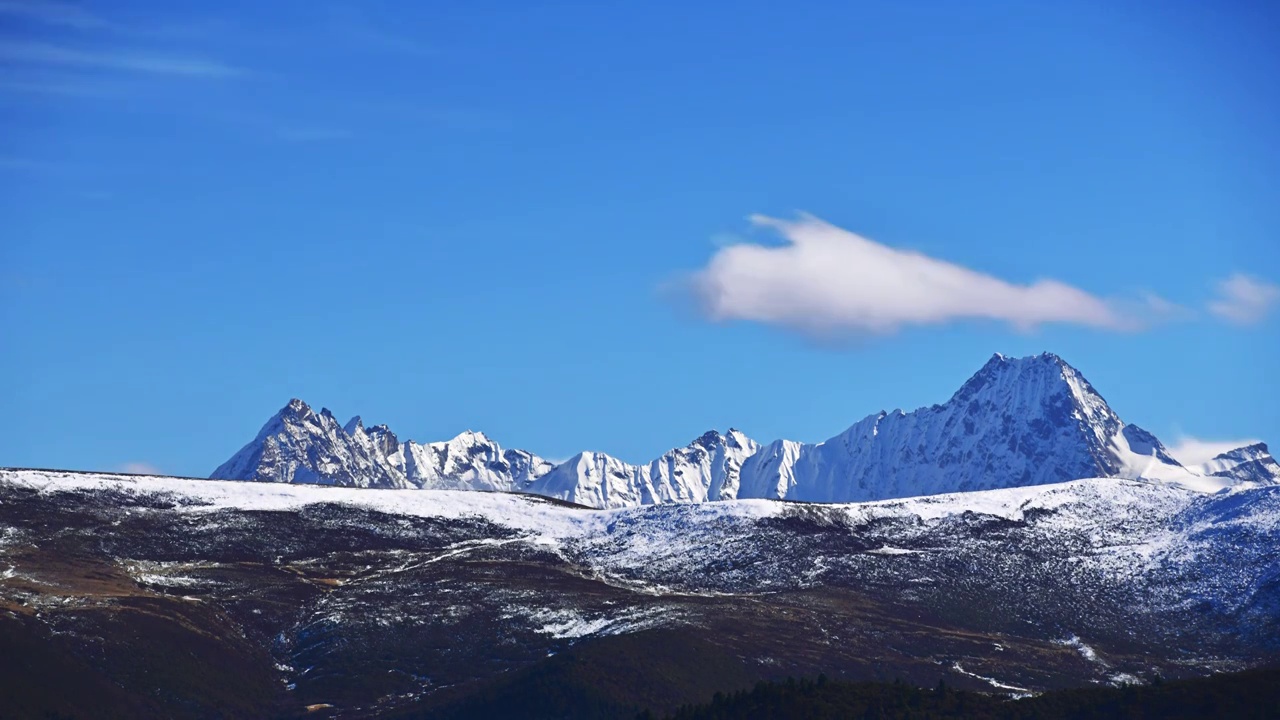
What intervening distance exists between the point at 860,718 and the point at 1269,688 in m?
31.0

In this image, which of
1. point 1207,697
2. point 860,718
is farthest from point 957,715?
point 1207,697

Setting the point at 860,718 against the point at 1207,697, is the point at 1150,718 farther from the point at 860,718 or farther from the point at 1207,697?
the point at 860,718

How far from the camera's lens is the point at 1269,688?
148m

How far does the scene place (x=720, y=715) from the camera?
162m

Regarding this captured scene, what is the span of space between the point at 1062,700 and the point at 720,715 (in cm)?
2756

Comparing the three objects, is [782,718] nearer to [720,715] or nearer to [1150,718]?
[720,715]

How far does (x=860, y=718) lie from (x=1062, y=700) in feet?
54.6

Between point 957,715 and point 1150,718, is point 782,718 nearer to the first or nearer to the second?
point 957,715

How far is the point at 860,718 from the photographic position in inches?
6142

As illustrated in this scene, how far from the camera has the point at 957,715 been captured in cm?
15650

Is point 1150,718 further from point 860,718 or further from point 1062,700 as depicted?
point 860,718

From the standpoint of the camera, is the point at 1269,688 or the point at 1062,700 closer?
the point at 1269,688

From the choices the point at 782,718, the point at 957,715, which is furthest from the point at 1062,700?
the point at 782,718

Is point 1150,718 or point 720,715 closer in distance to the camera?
point 1150,718
